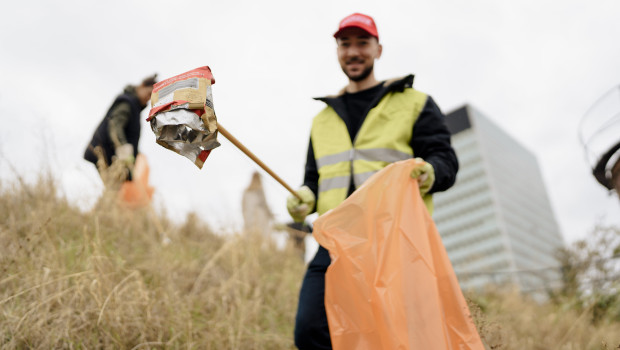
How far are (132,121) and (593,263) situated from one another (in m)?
4.57

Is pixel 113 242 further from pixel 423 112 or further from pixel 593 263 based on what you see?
pixel 593 263

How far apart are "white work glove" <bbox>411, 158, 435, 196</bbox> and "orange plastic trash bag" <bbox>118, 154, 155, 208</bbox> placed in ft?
9.79

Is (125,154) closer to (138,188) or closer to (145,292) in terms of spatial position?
(138,188)

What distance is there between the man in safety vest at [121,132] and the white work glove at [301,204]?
227cm

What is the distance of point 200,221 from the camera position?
4957 millimetres

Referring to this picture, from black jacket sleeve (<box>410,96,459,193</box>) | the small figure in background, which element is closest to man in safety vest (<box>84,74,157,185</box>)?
the small figure in background

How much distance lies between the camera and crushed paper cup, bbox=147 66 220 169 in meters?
1.43

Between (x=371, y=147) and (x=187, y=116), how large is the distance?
0.84 metres

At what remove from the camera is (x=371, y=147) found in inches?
79.4

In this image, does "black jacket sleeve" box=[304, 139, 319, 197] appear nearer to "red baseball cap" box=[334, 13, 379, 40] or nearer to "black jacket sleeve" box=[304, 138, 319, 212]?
"black jacket sleeve" box=[304, 138, 319, 212]

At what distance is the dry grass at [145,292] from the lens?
6.56 feet

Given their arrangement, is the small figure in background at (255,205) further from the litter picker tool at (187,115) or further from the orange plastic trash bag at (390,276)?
the litter picker tool at (187,115)

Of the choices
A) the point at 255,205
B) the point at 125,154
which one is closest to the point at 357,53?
the point at 125,154

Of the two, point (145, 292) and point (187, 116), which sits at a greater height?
point (187, 116)
